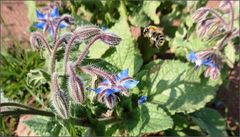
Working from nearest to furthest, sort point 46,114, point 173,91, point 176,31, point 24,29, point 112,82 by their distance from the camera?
point 112,82 < point 46,114 < point 173,91 < point 176,31 < point 24,29

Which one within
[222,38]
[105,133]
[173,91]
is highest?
[222,38]

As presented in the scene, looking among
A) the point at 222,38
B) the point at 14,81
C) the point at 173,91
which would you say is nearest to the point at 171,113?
the point at 173,91

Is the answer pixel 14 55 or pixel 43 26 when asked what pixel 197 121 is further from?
pixel 14 55

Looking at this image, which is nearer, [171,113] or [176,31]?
[171,113]

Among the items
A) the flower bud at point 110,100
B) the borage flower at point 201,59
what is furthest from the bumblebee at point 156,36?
the borage flower at point 201,59

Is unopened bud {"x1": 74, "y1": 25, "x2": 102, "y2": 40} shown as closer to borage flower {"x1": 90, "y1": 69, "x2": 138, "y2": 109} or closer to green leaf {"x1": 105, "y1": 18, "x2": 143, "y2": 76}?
borage flower {"x1": 90, "y1": 69, "x2": 138, "y2": 109}

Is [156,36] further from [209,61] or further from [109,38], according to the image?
[209,61]

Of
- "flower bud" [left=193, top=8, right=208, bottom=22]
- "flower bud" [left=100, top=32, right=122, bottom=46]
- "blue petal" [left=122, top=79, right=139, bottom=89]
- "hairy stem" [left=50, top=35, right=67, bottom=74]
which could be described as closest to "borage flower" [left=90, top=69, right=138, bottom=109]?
"blue petal" [left=122, top=79, right=139, bottom=89]
